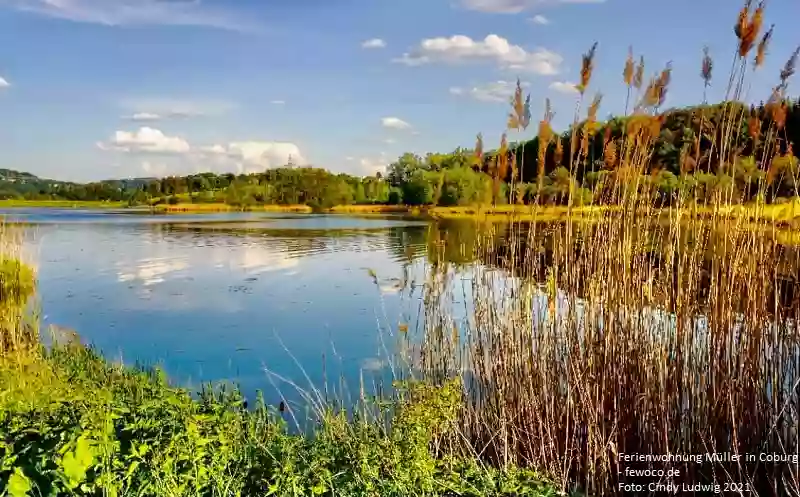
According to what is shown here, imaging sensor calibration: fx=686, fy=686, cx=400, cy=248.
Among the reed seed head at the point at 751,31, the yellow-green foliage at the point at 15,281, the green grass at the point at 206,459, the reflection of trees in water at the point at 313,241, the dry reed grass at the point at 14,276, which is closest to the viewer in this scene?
the green grass at the point at 206,459

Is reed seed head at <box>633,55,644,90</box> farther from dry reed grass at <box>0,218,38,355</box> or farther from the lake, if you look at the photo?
dry reed grass at <box>0,218,38,355</box>

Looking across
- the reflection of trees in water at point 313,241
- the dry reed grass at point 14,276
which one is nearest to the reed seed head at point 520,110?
the dry reed grass at point 14,276

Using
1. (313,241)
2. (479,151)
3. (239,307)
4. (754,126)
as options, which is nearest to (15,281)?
(239,307)

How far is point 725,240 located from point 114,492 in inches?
103

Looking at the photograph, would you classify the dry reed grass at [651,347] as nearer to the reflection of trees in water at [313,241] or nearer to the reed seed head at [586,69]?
the reed seed head at [586,69]

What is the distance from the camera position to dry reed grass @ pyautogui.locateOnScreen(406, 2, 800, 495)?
2.88 m

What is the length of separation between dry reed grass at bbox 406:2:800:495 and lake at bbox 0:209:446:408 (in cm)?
108

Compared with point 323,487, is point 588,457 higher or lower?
lower

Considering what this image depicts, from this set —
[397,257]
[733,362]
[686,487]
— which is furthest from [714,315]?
[397,257]

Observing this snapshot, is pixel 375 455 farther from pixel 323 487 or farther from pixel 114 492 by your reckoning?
pixel 114 492

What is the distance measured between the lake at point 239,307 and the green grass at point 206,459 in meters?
1.29

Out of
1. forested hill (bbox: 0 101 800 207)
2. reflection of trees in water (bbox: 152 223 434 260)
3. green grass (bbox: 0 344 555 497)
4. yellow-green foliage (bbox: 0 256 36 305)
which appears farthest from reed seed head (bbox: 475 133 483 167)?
reflection of trees in water (bbox: 152 223 434 260)

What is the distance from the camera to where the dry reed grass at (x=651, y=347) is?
114 inches

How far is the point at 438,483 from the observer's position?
97.5 inches
